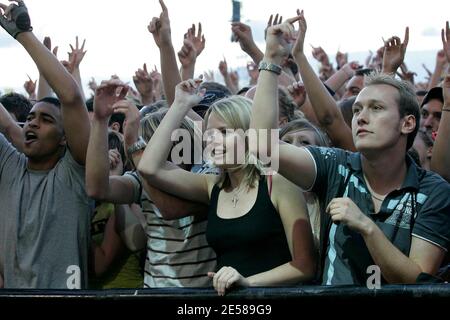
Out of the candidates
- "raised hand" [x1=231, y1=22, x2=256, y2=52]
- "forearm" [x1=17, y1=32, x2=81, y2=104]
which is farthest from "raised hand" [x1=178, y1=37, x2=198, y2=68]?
"forearm" [x1=17, y1=32, x2=81, y2=104]

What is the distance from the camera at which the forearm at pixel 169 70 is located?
4113mm

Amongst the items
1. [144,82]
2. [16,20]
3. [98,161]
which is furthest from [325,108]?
[144,82]

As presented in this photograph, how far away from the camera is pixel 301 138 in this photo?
11.8ft

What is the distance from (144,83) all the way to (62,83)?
2.51 metres

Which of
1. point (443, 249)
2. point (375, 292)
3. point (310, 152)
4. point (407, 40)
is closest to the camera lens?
point (375, 292)

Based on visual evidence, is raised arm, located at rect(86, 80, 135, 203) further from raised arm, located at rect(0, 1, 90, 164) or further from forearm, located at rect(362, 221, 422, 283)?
forearm, located at rect(362, 221, 422, 283)

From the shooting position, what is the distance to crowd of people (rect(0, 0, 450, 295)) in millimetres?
2734

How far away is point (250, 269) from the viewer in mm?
2871

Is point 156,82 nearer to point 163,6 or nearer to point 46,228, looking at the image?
point 163,6

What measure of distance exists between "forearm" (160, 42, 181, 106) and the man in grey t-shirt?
2.34ft
